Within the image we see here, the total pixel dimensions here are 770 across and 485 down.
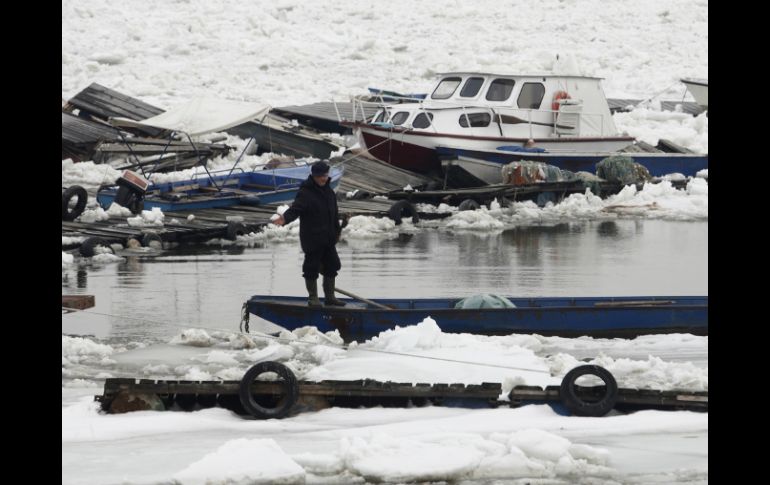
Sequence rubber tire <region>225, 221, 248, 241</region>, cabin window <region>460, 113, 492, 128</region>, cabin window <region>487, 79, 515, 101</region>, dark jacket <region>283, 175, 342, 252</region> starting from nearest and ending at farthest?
dark jacket <region>283, 175, 342, 252</region> < rubber tire <region>225, 221, 248, 241</region> < cabin window <region>460, 113, 492, 128</region> < cabin window <region>487, 79, 515, 101</region>

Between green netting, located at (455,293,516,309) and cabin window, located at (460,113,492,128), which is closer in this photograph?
green netting, located at (455,293,516,309)

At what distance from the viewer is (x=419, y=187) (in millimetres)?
25562

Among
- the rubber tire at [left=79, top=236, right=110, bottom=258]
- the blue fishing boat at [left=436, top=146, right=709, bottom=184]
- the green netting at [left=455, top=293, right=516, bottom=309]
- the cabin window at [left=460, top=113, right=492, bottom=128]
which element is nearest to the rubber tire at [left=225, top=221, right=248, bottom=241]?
the rubber tire at [left=79, top=236, right=110, bottom=258]

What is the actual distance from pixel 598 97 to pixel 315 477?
22.1m

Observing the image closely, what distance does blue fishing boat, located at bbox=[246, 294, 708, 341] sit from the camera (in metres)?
12.0

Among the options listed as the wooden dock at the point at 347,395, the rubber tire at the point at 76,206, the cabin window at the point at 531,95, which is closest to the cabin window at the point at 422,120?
the cabin window at the point at 531,95

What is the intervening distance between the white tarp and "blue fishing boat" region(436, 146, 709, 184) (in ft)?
14.8

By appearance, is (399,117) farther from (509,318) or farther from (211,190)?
(509,318)

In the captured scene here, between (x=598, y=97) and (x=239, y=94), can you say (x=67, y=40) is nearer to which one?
(x=239, y=94)

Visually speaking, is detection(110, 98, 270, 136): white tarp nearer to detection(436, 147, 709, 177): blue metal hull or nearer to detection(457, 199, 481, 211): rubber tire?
detection(457, 199, 481, 211): rubber tire

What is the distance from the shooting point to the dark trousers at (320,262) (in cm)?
1222

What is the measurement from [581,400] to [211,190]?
14861mm

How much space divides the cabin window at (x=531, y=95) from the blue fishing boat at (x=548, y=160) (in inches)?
45.6

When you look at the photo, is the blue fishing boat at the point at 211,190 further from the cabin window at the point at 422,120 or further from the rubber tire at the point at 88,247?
the rubber tire at the point at 88,247
